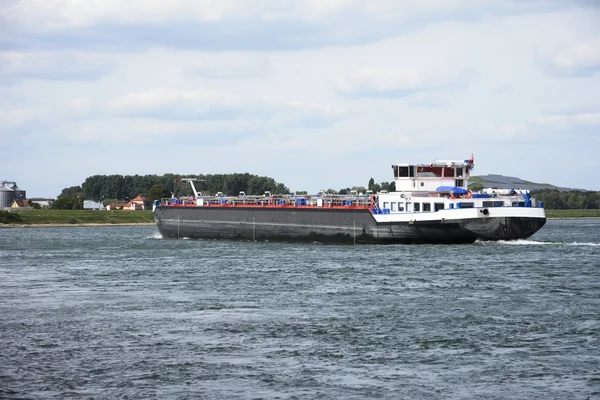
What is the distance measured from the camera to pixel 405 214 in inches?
3004

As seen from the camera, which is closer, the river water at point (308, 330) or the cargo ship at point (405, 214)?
the river water at point (308, 330)

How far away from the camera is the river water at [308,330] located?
26.2 metres

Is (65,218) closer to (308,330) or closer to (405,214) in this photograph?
(405,214)

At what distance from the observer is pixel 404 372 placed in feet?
91.0

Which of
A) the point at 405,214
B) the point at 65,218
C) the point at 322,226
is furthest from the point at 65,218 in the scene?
the point at 405,214

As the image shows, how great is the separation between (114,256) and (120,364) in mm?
50725

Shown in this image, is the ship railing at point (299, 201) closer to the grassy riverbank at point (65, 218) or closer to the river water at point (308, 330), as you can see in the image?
the river water at point (308, 330)

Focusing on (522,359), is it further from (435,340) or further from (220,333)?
(220,333)

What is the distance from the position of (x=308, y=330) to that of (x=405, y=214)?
42150 millimetres

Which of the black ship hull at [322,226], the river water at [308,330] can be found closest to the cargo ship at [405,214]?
the black ship hull at [322,226]

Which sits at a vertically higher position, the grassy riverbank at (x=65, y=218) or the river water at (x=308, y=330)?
the grassy riverbank at (x=65, y=218)

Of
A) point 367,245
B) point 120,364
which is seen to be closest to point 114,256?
point 367,245

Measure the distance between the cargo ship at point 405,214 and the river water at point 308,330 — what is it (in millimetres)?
8448

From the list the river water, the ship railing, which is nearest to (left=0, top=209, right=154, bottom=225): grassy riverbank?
the ship railing
